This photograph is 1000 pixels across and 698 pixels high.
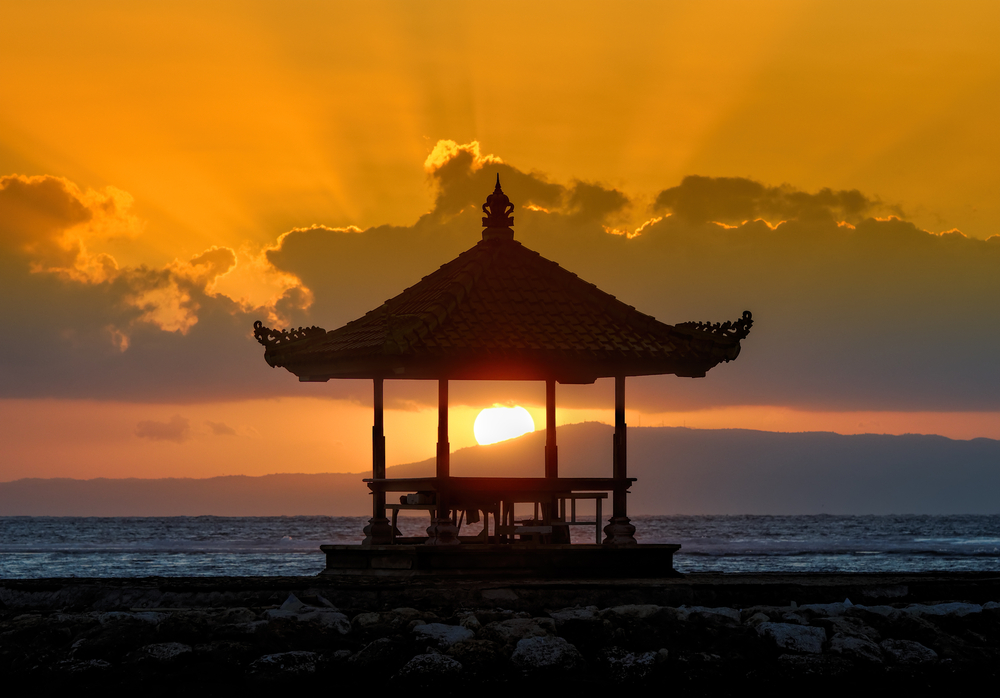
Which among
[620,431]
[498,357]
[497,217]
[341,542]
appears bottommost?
[341,542]

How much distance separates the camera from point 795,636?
12.6m

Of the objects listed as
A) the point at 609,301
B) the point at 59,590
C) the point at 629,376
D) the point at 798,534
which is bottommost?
the point at 798,534

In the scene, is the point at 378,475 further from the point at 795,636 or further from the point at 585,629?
the point at 795,636

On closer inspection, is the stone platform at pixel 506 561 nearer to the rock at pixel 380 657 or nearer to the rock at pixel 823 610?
the rock at pixel 823 610

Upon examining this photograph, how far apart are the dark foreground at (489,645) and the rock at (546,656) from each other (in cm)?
1

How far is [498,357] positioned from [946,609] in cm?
651

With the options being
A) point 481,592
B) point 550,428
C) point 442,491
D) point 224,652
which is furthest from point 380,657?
point 550,428

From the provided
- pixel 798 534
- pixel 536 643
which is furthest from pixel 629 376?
pixel 798 534

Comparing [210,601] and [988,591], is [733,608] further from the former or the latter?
[210,601]

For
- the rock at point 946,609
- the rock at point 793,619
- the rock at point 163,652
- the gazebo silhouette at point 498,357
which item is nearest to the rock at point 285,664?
the rock at point 163,652

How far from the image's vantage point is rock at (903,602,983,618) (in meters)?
13.6

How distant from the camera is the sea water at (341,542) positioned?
5250 cm

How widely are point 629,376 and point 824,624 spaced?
5.82 m

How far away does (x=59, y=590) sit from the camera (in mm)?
15094
